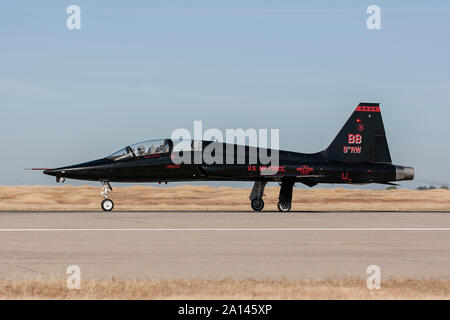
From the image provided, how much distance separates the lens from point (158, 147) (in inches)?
1249

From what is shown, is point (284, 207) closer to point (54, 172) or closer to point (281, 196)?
point (281, 196)

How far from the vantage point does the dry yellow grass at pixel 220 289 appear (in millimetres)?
9234

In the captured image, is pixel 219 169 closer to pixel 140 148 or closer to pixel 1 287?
pixel 140 148

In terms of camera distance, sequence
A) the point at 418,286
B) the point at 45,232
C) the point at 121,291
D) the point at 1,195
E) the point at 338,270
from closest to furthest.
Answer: the point at 121,291 → the point at 418,286 → the point at 338,270 → the point at 45,232 → the point at 1,195

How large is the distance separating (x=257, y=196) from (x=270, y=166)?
1.60 metres

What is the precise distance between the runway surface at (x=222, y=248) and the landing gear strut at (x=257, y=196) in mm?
8736

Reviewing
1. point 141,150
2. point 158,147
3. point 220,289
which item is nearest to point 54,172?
point 141,150

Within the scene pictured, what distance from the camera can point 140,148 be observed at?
31766mm

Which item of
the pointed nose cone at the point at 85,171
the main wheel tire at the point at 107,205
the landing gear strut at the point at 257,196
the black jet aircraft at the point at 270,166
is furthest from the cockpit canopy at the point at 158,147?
the landing gear strut at the point at 257,196

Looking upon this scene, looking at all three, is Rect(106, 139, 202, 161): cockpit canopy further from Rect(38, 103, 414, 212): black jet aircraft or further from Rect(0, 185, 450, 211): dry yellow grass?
Rect(0, 185, 450, 211): dry yellow grass

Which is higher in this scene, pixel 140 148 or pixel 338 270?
pixel 140 148
